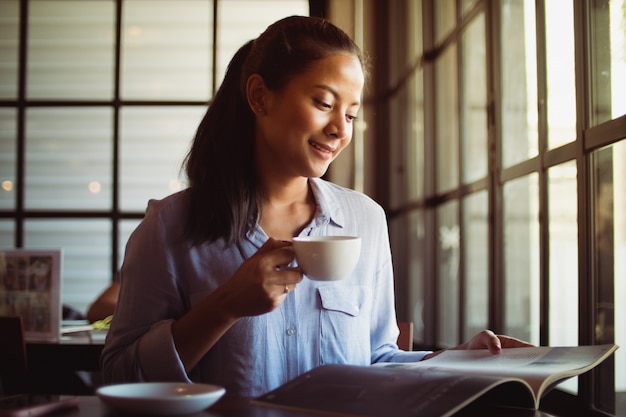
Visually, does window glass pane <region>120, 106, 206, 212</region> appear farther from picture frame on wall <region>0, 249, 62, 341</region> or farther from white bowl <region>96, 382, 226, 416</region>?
white bowl <region>96, 382, 226, 416</region>

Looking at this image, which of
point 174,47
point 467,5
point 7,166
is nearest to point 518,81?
point 467,5

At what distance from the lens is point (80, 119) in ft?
14.7

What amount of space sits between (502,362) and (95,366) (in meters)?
1.46

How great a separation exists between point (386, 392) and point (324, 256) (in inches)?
8.8

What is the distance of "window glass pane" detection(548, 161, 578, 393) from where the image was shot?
1.72 m

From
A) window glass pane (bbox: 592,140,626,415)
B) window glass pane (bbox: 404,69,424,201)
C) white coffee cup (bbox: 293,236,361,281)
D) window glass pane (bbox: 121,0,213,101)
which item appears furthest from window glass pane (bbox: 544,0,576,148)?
window glass pane (bbox: 121,0,213,101)

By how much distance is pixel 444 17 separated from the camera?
3051 millimetres

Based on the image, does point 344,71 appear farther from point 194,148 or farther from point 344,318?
point 344,318

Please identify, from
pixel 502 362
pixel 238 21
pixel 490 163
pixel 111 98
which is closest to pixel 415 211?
pixel 490 163

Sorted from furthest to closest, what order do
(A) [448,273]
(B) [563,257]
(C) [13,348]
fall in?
(A) [448,273] < (C) [13,348] < (B) [563,257]

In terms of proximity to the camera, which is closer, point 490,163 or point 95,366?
point 95,366

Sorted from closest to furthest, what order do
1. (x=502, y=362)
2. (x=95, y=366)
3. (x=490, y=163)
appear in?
1. (x=502, y=362)
2. (x=95, y=366)
3. (x=490, y=163)

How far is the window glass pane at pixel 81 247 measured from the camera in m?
4.44

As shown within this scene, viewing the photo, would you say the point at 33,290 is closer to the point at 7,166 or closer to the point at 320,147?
the point at 320,147
